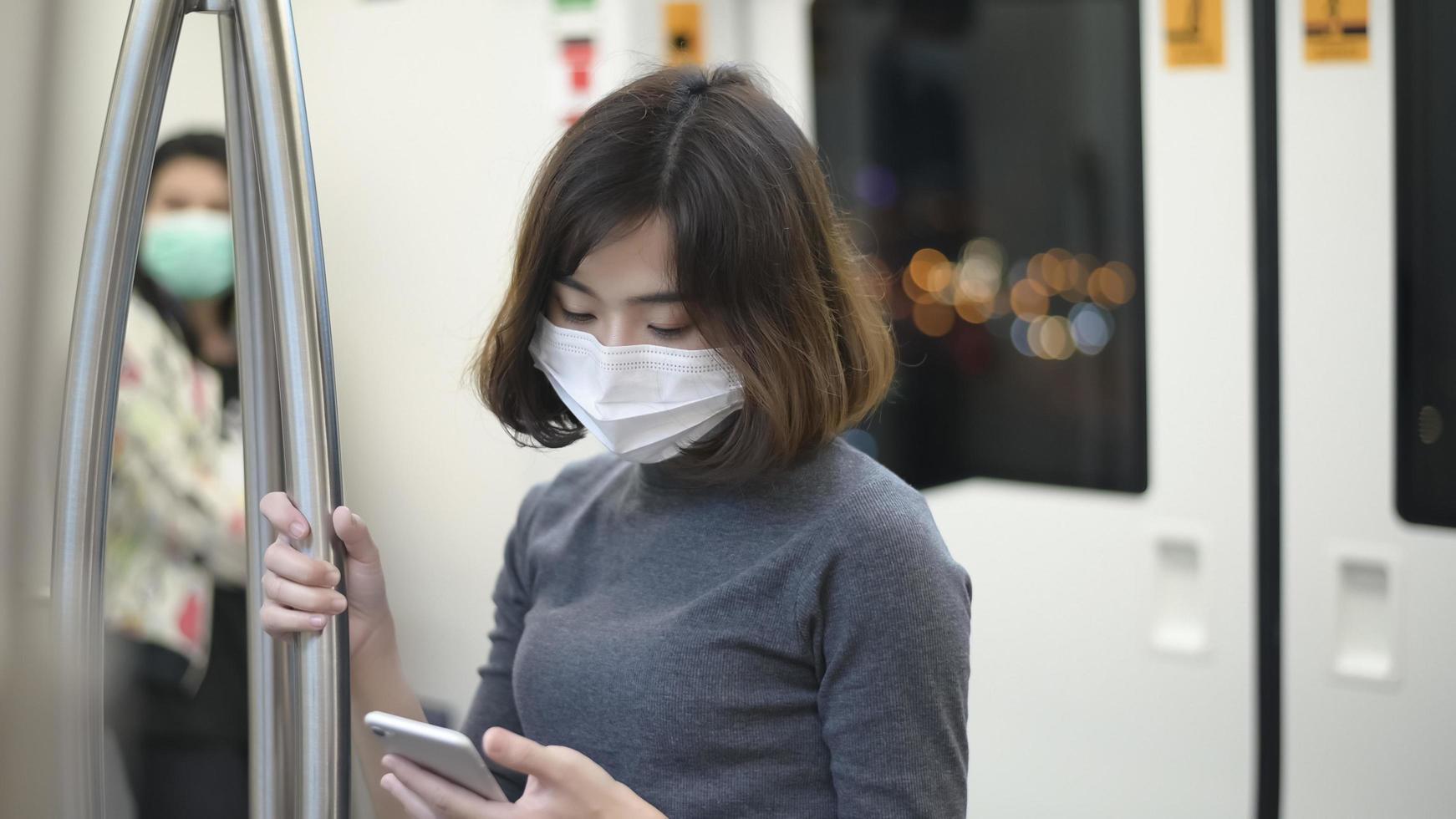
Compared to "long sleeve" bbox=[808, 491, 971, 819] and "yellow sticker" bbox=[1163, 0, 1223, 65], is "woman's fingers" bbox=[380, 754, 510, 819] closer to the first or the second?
"long sleeve" bbox=[808, 491, 971, 819]

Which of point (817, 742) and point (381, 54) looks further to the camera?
point (381, 54)

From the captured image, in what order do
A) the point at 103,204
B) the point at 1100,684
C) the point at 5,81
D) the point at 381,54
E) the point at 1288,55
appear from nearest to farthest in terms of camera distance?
the point at 103,204 → the point at 5,81 → the point at 1288,55 → the point at 1100,684 → the point at 381,54

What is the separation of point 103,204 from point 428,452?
5.57ft

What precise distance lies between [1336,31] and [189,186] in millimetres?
1995

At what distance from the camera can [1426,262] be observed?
6.33ft

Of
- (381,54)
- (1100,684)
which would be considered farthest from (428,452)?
(1100,684)

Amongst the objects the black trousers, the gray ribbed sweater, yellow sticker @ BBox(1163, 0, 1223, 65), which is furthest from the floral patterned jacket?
yellow sticker @ BBox(1163, 0, 1223, 65)

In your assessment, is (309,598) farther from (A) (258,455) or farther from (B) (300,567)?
(A) (258,455)

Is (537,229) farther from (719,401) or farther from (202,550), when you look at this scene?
(202,550)

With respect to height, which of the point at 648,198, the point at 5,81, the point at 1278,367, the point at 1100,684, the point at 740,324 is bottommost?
the point at 1100,684

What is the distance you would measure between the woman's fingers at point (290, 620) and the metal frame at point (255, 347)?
1cm

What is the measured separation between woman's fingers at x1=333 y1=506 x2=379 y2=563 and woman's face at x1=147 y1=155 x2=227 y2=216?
157 cm

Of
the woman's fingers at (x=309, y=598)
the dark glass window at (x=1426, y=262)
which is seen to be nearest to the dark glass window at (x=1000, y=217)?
the dark glass window at (x=1426, y=262)

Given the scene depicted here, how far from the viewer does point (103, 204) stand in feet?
3.31
